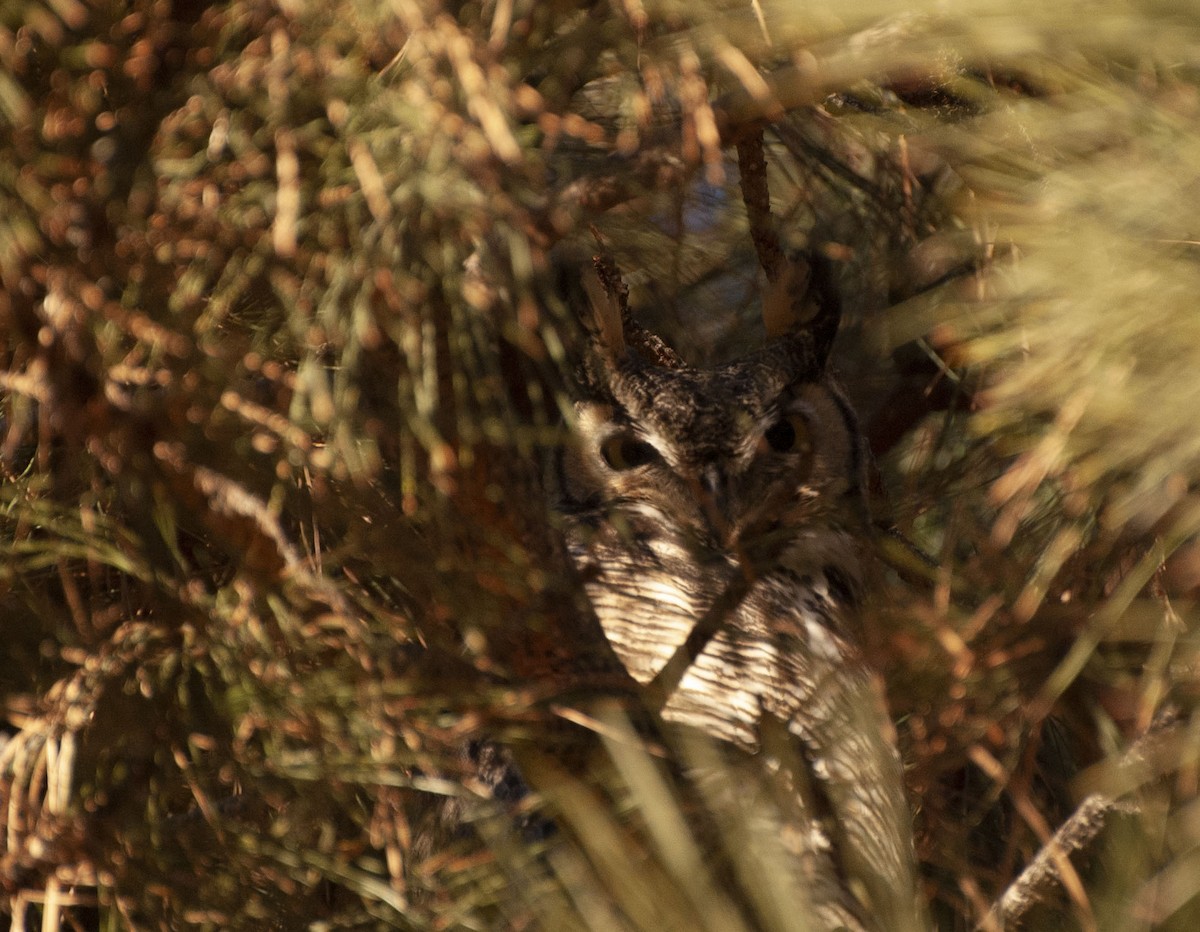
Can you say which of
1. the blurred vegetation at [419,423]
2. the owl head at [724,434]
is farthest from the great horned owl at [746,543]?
the blurred vegetation at [419,423]

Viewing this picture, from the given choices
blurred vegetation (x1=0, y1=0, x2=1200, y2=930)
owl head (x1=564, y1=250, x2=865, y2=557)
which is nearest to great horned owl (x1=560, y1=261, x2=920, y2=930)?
owl head (x1=564, y1=250, x2=865, y2=557)

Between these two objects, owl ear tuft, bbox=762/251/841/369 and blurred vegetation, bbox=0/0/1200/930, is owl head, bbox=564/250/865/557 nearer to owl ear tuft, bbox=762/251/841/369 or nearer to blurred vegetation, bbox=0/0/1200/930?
owl ear tuft, bbox=762/251/841/369

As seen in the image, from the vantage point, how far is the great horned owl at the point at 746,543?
1401 mm

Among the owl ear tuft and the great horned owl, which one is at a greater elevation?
the owl ear tuft

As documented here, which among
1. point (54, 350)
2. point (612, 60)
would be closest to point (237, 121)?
point (54, 350)

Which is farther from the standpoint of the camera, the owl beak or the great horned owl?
the owl beak

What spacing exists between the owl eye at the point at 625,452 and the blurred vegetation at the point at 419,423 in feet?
1.89

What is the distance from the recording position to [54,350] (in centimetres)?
91

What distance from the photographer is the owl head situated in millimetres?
1741

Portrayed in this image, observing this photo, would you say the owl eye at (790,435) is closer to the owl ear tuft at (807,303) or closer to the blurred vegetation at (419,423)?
the owl ear tuft at (807,303)

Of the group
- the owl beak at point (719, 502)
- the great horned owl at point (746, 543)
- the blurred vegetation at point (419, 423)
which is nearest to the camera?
the blurred vegetation at point (419, 423)

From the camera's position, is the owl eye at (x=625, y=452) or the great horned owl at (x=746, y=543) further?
the owl eye at (x=625, y=452)

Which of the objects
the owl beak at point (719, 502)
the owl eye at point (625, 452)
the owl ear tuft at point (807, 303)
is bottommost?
the owl beak at point (719, 502)

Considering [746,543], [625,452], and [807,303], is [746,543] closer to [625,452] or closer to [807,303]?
[625,452]
